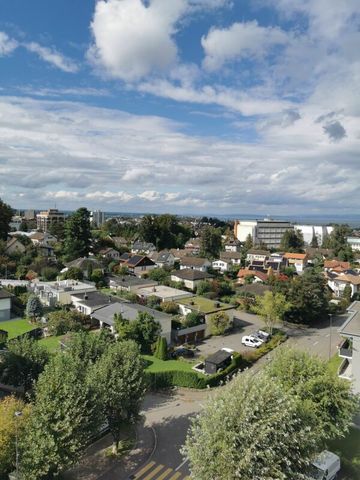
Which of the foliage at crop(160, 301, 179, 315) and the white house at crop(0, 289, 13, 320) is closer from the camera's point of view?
the white house at crop(0, 289, 13, 320)

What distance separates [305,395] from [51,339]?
2257 centimetres

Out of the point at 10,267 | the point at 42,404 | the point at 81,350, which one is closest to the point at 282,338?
the point at 81,350

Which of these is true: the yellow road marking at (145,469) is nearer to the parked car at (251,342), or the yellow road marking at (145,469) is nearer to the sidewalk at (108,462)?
the sidewalk at (108,462)

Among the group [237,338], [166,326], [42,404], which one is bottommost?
[237,338]

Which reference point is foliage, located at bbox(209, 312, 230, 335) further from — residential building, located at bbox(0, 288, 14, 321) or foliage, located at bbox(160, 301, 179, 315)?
residential building, located at bbox(0, 288, 14, 321)

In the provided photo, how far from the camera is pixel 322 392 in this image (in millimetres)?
16391

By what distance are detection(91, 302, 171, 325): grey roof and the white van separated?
60.4ft

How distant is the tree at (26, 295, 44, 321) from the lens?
1433 inches

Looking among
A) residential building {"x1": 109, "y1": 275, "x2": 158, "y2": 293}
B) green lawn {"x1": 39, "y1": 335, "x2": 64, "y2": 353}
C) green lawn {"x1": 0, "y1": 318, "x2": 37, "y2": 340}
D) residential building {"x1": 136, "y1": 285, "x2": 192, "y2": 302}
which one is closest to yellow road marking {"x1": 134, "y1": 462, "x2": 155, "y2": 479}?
green lawn {"x1": 39, "y1": 335, "x2": 64, "y2": 353}

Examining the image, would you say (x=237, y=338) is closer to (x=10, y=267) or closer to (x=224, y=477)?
(x=224, y=477)

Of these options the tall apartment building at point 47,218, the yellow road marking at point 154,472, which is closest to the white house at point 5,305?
the yellow road marking at point 154,472

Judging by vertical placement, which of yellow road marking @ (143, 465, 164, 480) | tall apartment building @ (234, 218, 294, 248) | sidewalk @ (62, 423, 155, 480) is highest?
tall apartment building @ (234, 218, 294, 248)

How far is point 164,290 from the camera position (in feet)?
149

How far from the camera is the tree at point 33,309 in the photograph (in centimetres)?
3641
